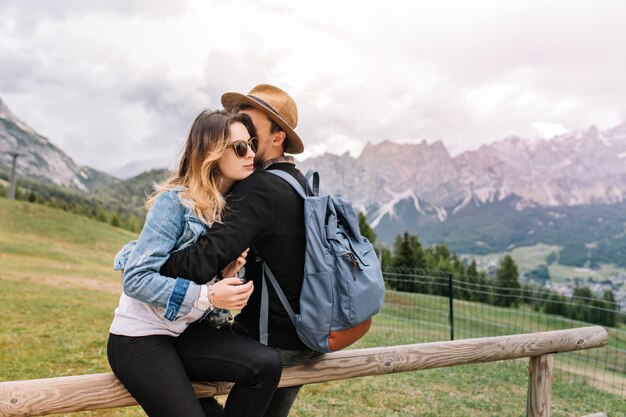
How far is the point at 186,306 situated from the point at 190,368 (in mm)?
365

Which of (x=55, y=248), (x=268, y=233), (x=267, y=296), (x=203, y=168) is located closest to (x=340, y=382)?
(x=267, y=296)

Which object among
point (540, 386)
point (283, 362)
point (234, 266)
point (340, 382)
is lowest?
point (340, 382)

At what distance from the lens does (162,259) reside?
220 cm

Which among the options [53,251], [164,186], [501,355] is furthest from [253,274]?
[53,251]

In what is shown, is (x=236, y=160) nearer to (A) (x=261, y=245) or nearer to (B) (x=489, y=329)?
(A) (x=261, y=245)

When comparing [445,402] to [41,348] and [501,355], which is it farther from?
[41,348]

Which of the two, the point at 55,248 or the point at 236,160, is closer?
the point at 236,160

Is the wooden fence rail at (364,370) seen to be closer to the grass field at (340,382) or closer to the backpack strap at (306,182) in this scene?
the backpack strap at (306,182)

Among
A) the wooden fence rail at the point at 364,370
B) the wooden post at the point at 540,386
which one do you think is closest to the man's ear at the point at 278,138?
the wooden fence rail at the point at 364,370

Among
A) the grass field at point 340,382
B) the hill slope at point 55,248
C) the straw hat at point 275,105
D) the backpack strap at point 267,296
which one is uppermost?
the straw hat at point 275,105

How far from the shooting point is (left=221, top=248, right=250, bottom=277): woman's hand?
2393 mm

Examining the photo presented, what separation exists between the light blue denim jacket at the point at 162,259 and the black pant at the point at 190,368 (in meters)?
0.21

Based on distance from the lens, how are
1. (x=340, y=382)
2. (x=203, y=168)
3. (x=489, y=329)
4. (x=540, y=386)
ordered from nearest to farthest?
(x=203, y=168), (x=540, y=386), (x=340, y=382), (x=489, y=329)

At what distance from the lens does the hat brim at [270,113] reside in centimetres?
269
